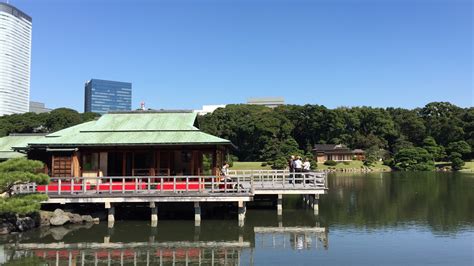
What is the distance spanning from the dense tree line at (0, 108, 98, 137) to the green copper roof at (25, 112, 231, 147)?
2307 inches

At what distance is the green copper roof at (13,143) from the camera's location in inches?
1099

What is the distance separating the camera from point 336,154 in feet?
270

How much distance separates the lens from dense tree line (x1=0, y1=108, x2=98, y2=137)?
77688 millimetres

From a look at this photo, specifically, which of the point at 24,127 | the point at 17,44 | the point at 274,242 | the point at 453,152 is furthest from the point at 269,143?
the point at 17,44

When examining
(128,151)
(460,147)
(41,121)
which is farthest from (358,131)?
(128,151)

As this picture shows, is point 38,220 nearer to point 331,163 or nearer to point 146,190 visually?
→ point 146,190

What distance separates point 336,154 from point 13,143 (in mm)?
63816

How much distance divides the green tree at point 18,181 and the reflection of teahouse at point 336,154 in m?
67.9

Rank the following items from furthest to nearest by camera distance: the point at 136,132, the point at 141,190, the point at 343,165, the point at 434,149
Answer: the point at 434,149 → the point at 343,165 → the point at 136,132 → the point at 141,190

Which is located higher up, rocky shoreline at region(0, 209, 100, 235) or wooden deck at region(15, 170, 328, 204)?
wooden deck at region(15, 170, 328, 204)

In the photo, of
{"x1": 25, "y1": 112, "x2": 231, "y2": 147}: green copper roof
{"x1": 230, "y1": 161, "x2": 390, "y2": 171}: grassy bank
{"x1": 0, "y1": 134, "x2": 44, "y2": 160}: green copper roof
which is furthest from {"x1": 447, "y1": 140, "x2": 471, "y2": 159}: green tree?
{"x1": 0, "y1": 134, "x2": 44, "y2": 160}: green copper roof

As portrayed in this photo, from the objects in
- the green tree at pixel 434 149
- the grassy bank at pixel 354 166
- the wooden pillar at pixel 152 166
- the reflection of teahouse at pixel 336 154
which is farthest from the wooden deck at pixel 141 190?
the green tree at pixel 434 149

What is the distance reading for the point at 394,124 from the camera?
92.3 meters

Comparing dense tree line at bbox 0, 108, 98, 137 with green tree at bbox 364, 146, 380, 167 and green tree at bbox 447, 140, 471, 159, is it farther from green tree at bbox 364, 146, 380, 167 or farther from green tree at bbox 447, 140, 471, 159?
green tree at bbox 447, 140, 471, 159
